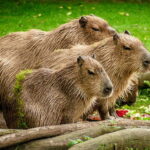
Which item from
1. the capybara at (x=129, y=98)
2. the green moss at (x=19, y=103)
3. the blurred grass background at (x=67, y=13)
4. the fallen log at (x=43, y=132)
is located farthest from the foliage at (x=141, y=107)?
the blurred grass background at (x=67, y=13)

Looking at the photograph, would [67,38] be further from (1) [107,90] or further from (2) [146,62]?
(1) [107,90]

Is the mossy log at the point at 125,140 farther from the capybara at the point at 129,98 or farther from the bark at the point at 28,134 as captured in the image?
the capybara at the point at 129,98

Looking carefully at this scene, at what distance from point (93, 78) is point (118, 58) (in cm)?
76

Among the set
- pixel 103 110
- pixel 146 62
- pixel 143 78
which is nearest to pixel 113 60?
pixel 146 62

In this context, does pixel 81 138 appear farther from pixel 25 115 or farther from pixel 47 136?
pixel 25 115

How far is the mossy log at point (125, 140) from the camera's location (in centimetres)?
429

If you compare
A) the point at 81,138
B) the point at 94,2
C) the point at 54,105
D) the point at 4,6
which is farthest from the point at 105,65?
the point at 94,2

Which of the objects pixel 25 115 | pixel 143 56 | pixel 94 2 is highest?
pixel 143 56

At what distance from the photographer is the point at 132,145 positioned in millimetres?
4398

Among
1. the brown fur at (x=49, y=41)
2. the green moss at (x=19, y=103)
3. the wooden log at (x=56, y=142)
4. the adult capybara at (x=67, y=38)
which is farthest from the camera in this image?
the adult capybara at (x=67, y=38)

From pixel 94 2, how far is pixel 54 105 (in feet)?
51.5

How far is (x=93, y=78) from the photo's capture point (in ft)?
17.0

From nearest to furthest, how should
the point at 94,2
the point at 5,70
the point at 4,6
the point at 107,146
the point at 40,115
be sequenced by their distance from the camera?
the point at 107,146 → the point at 40,115 → the point at 5,70 → the point at 4,6 → the point at 94,2

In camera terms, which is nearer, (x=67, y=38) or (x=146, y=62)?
(x=146, y=62)
